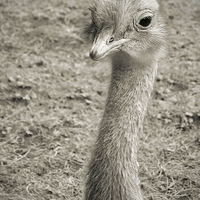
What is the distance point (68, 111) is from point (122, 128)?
2.04 m

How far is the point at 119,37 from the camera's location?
197 cm

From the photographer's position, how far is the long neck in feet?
7.07

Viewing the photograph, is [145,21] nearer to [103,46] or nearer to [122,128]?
[103,46]

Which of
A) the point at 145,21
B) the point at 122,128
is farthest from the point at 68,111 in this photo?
the point at 145,21

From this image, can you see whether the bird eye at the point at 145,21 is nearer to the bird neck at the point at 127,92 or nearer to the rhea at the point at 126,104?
the rhea at the point at 126,104

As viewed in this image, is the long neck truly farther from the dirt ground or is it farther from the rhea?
the dirt ground

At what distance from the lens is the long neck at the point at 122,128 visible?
2.15m

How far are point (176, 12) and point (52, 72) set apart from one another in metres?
3.26

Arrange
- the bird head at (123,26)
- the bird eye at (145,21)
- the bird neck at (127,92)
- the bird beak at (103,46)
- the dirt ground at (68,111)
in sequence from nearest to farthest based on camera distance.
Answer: the bird beak at (103,46), the bird head at (123,26), the bird eye at (145,21), the bird neck at (127,92), the dirt ground at (68,111)

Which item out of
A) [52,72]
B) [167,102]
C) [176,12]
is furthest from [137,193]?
[176,12]

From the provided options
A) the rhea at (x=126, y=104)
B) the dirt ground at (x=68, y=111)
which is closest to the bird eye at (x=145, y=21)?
the rhea at (x=126, y=104)

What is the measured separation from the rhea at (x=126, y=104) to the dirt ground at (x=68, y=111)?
0.87 ft

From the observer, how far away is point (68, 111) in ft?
13.5

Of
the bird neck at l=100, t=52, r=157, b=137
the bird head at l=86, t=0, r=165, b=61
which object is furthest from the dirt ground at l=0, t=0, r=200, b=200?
the bird head at l=86, t=0, r=165, b=61
